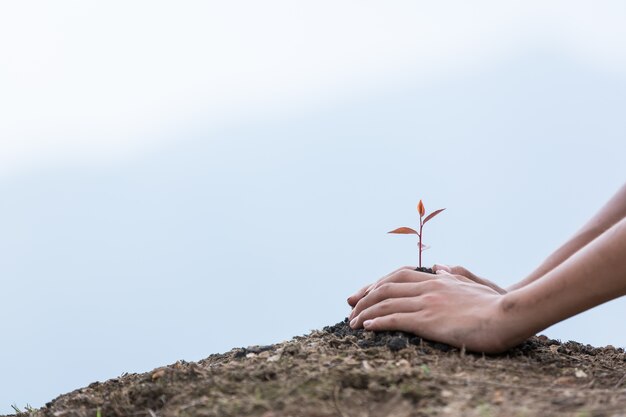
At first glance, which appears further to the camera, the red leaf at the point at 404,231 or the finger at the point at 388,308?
the red leaf at the point at 404,231

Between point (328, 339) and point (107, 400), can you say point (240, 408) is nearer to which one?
point (107, 400)

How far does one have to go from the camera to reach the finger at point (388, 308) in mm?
3188

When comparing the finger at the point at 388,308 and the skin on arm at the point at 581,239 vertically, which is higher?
the skin on arm at the point at 581,239

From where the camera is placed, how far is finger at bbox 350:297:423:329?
3.19 m

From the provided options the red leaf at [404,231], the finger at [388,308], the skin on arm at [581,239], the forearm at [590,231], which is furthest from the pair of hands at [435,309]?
the forearm at [590,231]

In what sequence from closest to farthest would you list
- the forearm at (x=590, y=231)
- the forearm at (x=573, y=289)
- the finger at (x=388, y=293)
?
1. the forearm at (x=573, y=289)
2. the finger at (x=388, y=293)
3. the forearm at (x=590, y=231)

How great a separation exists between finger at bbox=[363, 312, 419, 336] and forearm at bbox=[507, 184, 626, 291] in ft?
2.70

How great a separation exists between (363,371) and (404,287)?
0.76 m

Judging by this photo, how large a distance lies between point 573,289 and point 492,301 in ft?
1.11

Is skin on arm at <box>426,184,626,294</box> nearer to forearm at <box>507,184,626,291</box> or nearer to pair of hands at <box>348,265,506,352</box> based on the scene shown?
forearm at <box>507,184,626,291</box>

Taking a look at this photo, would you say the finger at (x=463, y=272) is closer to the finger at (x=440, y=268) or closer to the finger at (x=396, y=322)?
the finger at (x=440, y=268)

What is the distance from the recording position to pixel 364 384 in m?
2.47

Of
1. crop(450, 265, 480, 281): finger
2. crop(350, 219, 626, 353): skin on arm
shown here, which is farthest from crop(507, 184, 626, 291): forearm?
crop(350, 219, 626, 353): skin on arm

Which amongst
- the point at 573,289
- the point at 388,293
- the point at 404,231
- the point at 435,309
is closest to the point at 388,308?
the point at 388,293
